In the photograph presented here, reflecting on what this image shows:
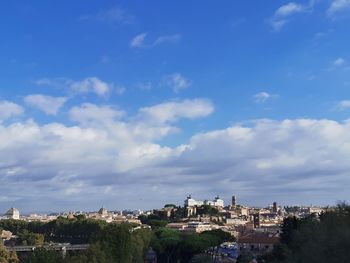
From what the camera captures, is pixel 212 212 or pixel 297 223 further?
pixel 212 212

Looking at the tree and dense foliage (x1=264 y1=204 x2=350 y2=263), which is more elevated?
dense foliage (x1=264 y1=204 x2=350 y2=263)

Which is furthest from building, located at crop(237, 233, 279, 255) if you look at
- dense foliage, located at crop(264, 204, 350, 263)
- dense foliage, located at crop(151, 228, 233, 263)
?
dense foliage, located at crop(264, 204, 350, 263)

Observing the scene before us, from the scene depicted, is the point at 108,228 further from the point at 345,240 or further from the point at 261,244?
the point at 261,244

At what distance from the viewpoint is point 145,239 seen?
73875 millimetres

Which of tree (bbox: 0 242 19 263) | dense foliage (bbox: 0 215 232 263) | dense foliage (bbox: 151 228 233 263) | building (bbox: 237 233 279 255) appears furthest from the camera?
building (bbox: 237 233 279 255)

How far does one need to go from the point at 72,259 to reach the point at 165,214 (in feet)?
446

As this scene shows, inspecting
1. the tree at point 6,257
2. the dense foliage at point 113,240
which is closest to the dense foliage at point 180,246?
the dense foliage at point 113,240

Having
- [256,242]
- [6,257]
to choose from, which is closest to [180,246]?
[6,257]

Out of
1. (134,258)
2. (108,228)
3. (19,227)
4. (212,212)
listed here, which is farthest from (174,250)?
(212,212)

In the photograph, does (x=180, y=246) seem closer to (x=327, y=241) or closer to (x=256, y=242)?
(x=256, y=242)

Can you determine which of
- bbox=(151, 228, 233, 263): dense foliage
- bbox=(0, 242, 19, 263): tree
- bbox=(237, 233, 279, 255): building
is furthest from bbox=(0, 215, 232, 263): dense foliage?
bbox=(237, 233, 279, 255): building

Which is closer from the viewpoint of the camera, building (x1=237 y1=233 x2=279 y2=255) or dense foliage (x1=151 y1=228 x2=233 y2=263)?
dense foliage (x1=151 y1=228 x2=233 y2=263)

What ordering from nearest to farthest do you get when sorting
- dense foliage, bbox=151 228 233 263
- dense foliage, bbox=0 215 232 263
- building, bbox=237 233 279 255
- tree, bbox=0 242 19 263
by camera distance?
dense foliage, bbox=0 215 232 263 → tree, bbox=0 242 19 263 → dense foliage, bbox=151 228 233 263 → building, bbox=237 233 279 255

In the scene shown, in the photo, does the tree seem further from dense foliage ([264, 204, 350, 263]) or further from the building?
the building
